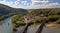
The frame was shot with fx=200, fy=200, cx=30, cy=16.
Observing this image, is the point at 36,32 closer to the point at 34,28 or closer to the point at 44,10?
the point at 34,28

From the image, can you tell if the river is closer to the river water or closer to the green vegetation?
the river water

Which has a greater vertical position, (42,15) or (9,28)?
(42,15)

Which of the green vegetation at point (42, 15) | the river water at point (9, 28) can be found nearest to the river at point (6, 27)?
the river water at point (9, 28)

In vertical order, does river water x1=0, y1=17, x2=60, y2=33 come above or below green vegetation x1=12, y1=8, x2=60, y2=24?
below

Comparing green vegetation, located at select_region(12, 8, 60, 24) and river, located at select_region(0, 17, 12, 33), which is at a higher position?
green vegetation, located at select_region(12, 8, 60, 24)

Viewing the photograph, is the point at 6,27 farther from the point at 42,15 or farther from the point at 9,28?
the point at 42,15

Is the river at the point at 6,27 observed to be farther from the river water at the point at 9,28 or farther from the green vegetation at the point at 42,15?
the green vegetation at the point at 42,15

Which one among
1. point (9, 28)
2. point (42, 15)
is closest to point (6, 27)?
point (9, 28)

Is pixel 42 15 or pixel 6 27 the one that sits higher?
pixel 42 15

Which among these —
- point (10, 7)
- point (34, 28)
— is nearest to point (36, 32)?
point (34, 28)

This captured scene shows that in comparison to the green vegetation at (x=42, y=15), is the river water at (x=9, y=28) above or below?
below

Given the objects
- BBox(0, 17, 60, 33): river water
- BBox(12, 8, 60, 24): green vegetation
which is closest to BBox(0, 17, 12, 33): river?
BBox(0, 17, 60, 33): river water
